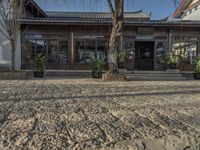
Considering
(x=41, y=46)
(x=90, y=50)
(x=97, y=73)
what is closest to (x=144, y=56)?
(x=90, y=50)

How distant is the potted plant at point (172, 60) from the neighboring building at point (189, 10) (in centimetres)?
680

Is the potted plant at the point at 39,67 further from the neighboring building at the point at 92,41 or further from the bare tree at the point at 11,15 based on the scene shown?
the neighboring building at the point at 92,41

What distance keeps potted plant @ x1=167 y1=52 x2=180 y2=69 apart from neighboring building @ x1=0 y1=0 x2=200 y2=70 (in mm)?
597

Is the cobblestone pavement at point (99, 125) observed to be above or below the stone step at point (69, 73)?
below

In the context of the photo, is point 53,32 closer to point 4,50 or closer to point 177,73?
point 4,50

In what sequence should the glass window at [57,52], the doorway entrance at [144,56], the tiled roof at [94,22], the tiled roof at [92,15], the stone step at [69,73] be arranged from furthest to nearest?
the tiled roof at [92,15] < the doorway entrance at [144,56] < the glass window at [57,52] < the stone step at [69,73] < the tiled roof at [94,22]

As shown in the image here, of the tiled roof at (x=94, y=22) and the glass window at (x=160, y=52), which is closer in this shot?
the tiled roof at (x=94, y=22)

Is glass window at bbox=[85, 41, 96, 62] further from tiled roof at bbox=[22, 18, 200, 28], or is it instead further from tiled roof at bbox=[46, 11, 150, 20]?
tiled roof at bbox=[46, 11, 150, 20]

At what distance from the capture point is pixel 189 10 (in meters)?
22.2

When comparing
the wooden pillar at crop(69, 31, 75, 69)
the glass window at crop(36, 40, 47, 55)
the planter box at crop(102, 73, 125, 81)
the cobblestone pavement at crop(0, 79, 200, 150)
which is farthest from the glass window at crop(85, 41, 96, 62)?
the cobblestone pavement at crop(0, 79, 200, 150)

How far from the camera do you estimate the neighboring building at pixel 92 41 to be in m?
15.9

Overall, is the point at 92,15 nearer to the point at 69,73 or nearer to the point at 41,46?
the point at 41,46

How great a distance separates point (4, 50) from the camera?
15.5m

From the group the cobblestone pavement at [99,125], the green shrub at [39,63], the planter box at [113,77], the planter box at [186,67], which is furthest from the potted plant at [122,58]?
the cobblestone pavement at [99,125]
